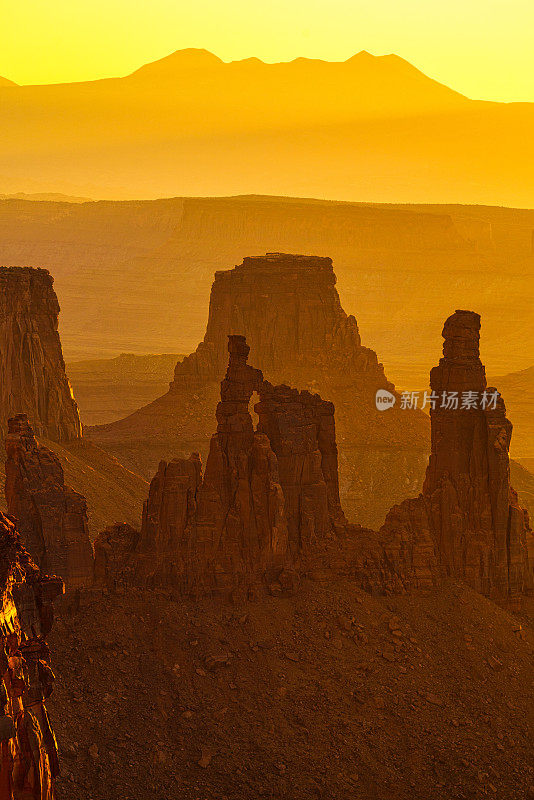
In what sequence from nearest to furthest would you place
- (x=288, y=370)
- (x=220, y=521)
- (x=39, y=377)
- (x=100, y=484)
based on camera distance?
(x=220, y=521) < (x=100, y=484) < (x=39, y=377) < (x=288, y=370)

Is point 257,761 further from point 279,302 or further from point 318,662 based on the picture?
point 279,302

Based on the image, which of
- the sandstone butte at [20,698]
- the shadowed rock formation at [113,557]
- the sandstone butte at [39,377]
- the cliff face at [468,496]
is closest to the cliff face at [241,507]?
the shadowed rock formation at [113,557]

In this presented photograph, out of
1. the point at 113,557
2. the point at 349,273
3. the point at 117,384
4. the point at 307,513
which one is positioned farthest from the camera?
the point at 349,273

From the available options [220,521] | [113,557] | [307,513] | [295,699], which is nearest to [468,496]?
[307,513]

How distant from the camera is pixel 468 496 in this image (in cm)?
3712

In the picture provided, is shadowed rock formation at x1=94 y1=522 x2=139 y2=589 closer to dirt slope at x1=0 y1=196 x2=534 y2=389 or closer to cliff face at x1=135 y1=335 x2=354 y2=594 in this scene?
cliff face at x1=135 y1=335 x2=354 y2=594

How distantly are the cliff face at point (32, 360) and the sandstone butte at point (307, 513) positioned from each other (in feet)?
73.9

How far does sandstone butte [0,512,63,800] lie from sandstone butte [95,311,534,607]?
1740cm

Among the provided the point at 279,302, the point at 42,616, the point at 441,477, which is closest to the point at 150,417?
the point at 279,302

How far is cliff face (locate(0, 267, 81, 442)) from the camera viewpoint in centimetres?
5722

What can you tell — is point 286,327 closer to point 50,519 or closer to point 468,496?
point 468,496

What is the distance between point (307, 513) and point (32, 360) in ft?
83.6

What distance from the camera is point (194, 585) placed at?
32.9m

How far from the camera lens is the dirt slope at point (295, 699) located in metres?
28.1
